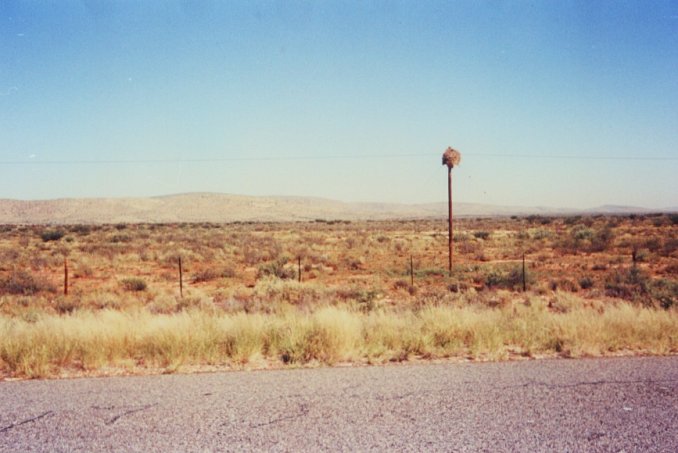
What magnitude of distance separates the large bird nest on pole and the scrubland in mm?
4616

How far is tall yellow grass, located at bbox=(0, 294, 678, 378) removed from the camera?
729cm

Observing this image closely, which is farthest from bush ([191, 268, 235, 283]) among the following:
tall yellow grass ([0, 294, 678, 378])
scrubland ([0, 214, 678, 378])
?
tall yellow grass ([0, 294, 678, 378])

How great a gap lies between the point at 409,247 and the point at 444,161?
52.0 ft

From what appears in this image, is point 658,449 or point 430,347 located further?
point 430,347

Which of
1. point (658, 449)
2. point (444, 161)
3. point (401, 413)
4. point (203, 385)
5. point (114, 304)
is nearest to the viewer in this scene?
point (658, 449)

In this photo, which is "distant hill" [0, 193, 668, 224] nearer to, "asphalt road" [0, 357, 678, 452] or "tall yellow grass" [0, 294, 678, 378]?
"tall yellow grass" [0, 294, 678, 378]

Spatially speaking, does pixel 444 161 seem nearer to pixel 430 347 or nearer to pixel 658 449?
pixel 430 347

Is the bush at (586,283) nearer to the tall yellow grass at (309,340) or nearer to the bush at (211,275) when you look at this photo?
the tall yellow grass at (309,340)

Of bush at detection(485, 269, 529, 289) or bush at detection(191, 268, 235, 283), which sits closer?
bush at detection(485, 269, 529, 289)

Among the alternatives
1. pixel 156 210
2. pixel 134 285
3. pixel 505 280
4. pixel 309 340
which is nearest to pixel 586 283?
pixel 505 280

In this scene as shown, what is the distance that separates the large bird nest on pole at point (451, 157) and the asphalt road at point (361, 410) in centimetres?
1394

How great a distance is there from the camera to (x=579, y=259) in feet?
87.1

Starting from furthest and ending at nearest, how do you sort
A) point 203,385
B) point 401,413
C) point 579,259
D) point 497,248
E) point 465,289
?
point 497,248 → point 579,259 → point 465,289 → point 203,385 → point 401,413

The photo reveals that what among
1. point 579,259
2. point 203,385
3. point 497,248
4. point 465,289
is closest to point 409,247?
point 497,248
